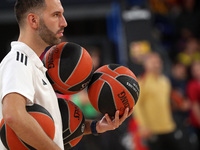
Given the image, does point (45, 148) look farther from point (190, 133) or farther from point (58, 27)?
point (190, 133)

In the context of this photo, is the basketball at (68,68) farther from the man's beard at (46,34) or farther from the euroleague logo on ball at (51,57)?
the man's beard at (46,34)

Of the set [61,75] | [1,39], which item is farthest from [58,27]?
[1,39]

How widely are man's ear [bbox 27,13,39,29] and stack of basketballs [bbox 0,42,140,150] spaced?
366 mm

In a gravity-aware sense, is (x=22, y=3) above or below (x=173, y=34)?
above

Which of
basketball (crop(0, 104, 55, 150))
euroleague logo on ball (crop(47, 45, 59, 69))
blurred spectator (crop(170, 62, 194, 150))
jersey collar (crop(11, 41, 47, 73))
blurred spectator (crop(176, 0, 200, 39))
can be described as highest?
jersey collar (crop(11, 41, 47, 73))

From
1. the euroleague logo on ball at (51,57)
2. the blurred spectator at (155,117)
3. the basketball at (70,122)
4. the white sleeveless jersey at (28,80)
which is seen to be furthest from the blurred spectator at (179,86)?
the white sleeveless jersey at (28,80)

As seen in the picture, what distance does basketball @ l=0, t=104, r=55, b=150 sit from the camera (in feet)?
7.79

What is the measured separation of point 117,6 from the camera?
325 inches

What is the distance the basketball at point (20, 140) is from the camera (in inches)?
93.5

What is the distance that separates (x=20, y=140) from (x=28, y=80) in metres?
0.41

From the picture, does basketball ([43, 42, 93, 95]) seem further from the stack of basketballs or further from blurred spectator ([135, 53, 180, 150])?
blurred spectator ([135, 53, 180, 150])

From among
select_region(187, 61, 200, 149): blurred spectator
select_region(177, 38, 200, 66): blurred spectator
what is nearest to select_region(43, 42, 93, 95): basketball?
select_region(187, 61, 200, 149): blurred spectator

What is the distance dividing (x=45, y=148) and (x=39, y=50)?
29.9 inches

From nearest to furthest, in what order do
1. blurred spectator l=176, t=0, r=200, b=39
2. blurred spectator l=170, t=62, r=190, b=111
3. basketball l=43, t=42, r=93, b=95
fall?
basketball l=43, t=42, r=93, b=95 → blurred spectator l=170, t=62, r=190, b=111 → blurred spectator l=176, t=0, r=200, b=39
